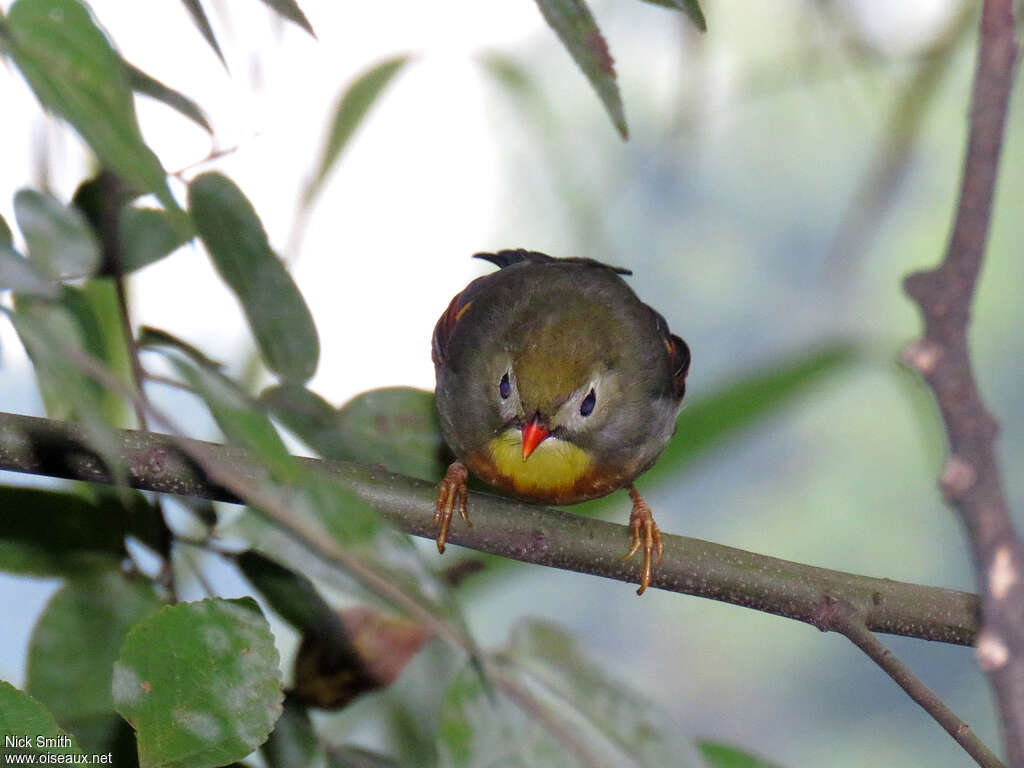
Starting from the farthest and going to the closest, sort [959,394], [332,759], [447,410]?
[447,410]
[332,759]
[959,394]

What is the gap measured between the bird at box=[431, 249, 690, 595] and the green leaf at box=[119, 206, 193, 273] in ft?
1.46

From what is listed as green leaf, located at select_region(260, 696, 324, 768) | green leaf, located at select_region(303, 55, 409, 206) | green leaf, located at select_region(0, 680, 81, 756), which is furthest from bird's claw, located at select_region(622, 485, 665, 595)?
green leaf, located at select_region(303, 55, 409, 206)

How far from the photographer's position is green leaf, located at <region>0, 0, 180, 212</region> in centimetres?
50

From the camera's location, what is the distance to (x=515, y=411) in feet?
4.61

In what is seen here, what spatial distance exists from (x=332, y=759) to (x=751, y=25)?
381 centimetres

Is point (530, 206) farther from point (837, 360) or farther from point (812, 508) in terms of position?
point (837, 360)

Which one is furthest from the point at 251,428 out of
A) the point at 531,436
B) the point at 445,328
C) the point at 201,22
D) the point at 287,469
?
the point at 445,328

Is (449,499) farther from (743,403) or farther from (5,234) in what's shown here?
(5,234)

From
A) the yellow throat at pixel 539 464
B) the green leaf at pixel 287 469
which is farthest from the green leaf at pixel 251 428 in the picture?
the yellow throat at pixel 539 464

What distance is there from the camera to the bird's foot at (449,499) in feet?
3.30

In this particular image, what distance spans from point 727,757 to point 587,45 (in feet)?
2.34

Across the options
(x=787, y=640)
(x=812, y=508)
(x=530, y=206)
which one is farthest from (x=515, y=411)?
(x=787, y=640)

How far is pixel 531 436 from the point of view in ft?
4.45

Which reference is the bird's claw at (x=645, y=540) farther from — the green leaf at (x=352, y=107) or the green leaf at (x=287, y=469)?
the green leaf at (x=352, y=107)
